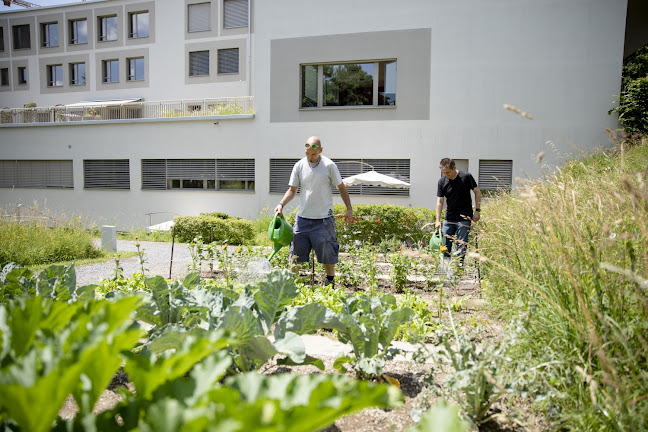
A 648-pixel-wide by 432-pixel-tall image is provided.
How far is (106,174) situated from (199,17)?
982 cm

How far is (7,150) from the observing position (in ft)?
61.4

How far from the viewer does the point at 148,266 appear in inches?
328

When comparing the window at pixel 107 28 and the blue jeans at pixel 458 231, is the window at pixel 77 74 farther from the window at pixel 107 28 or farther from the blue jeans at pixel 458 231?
the blue jeans at pixel 458 231

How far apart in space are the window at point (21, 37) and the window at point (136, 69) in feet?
24.4

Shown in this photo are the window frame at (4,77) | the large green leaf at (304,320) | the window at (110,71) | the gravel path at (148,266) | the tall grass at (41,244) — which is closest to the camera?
the large green leaf at (304,320)

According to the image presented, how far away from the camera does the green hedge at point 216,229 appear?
12.2 metres

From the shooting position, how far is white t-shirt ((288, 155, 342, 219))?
5488 millimetres

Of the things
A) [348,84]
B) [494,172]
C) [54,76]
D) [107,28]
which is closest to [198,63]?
[107,28]

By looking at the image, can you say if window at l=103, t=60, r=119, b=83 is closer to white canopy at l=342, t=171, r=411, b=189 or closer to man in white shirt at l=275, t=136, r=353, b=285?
white canopy at l=342, t=171, r=411, b=189

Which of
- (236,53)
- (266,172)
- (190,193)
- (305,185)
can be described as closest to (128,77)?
(236,53)

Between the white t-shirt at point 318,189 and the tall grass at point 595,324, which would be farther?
the white t-shirt at point 318,189

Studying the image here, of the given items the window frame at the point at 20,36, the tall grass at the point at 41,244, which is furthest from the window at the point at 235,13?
the tall grass at the point at 41,244

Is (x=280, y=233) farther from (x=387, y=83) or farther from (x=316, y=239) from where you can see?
(x=387, y=83)

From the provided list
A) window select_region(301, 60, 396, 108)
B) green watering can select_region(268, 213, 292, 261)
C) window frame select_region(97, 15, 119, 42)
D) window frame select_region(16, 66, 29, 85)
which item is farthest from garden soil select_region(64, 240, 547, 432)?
window frame select_region(16, 66, 29, 85)
